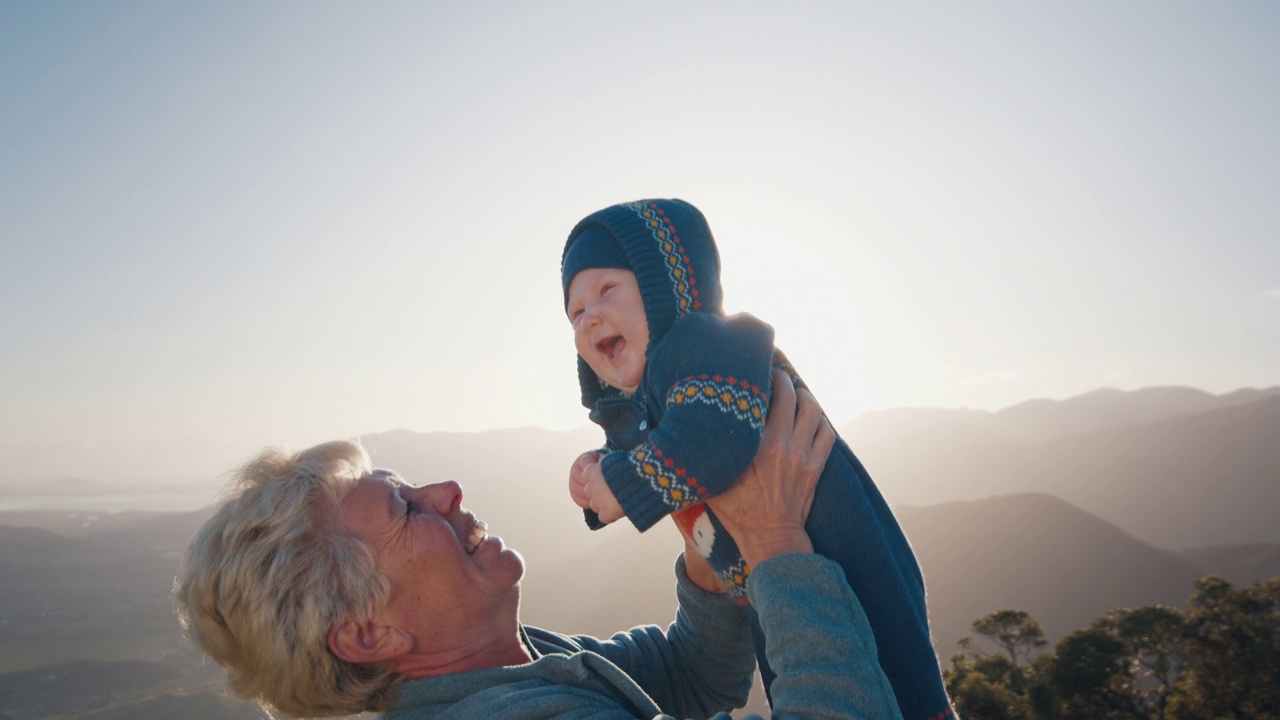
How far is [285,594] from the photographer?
7.16 feet

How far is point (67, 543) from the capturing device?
38719 mm

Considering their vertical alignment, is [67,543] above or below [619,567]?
above

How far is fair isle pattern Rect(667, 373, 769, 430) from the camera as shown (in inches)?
75.7

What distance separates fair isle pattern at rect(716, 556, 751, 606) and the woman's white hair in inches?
44.1

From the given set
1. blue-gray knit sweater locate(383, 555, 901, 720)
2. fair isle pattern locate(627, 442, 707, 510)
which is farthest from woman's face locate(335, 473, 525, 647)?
fair isle pattern locate(627, 442, 707, 510)

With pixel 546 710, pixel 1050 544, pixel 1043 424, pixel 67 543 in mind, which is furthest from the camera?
pixel 1043 424

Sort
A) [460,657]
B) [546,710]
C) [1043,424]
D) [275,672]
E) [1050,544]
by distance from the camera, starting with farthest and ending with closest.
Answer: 1. [1043,424]
2. [1050,544]
3. [460,657]
4. [275,672]
5. [546,710]

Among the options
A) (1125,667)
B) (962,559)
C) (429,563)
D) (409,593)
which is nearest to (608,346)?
(429,563)

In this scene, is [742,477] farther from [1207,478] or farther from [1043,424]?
[1043,424]

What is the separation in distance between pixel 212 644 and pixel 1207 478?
54.0 meters

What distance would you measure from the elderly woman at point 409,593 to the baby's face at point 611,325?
1.69 ft

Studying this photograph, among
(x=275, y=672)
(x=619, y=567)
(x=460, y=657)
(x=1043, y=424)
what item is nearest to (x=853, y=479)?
(x=460, y=657)

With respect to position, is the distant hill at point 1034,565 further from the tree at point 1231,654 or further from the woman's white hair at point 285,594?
the woman's white hair at point 285,594

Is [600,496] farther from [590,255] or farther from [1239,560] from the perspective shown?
[1239,560]
